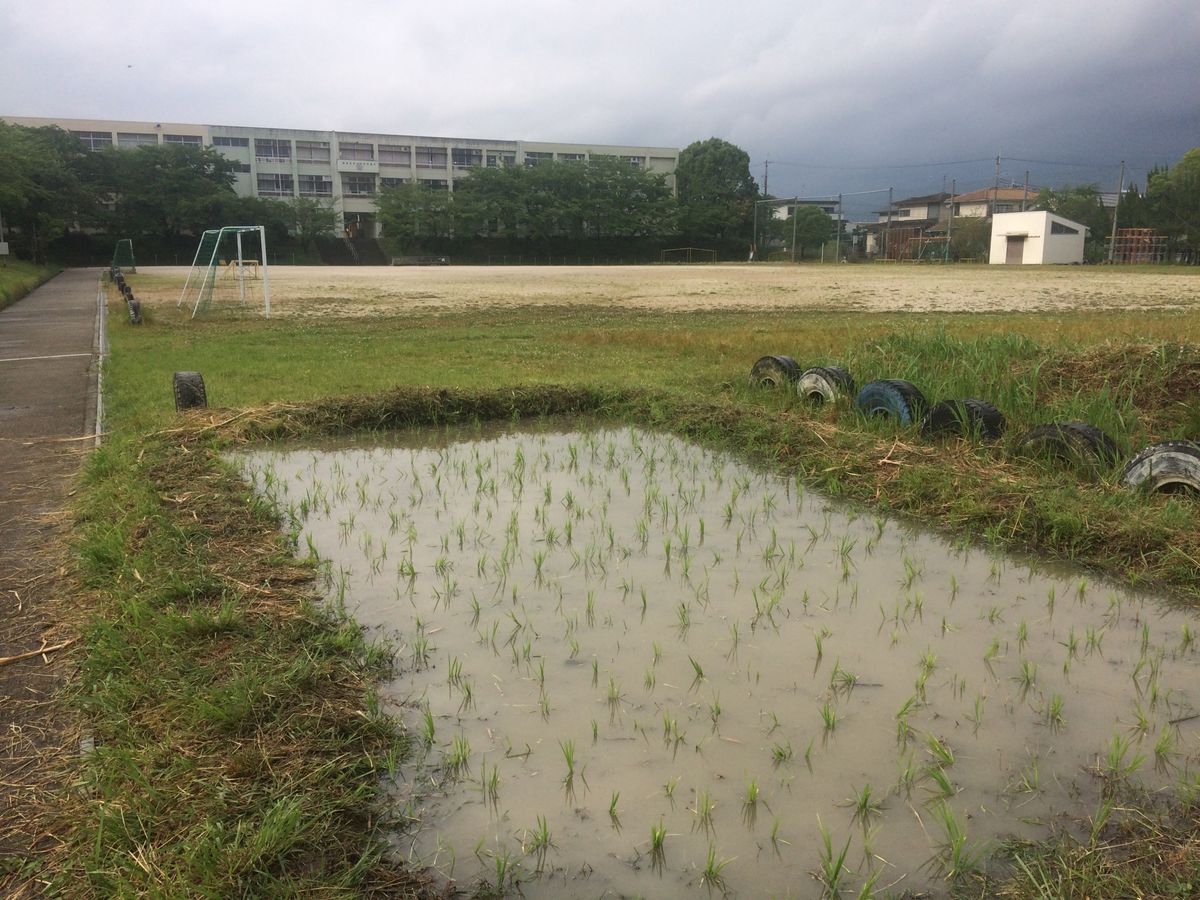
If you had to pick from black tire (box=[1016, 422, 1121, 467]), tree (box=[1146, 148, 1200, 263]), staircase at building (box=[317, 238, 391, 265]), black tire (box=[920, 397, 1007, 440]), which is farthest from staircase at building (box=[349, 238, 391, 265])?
black tire (box=[1016, 422, 1121, 467])

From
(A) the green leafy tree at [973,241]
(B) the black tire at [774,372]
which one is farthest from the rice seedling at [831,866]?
(A) the green leafy tree at [973,241]

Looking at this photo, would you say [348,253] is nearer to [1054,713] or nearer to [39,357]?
[39,357]

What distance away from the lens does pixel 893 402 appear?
748cm

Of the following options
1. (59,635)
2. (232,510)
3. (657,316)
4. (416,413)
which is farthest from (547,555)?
(657,316)

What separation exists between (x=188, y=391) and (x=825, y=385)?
566cm

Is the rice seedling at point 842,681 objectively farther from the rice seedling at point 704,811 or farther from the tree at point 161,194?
the tree at point 161,194

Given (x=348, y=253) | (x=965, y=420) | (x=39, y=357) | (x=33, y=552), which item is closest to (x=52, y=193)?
(x=348, y=253)

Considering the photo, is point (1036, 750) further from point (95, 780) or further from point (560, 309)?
point (560, 309)

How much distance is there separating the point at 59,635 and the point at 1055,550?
4889 millimetres

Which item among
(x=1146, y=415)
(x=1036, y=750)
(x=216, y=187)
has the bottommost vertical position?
(x=1036, y=750)

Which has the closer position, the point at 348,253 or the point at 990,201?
the point at 348,253

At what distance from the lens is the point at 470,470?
6.80 metres

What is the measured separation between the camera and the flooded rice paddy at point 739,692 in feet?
8.70

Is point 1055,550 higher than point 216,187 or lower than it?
lower
